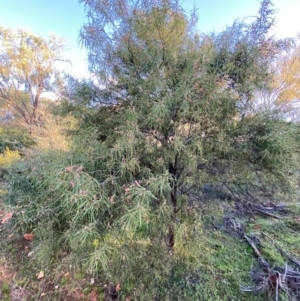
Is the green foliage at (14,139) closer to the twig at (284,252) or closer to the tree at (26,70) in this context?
the tree at (26,70)

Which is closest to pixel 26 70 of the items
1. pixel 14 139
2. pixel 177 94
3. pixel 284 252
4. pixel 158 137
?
pixel 14 139

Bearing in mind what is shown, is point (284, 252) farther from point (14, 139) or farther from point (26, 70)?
point (26, 70)

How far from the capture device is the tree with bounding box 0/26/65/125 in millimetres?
9320

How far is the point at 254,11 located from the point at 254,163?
1.72 metres

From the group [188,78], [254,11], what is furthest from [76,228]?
[254,11]

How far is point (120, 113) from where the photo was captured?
1.96m

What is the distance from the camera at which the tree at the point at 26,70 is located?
30.6 ft

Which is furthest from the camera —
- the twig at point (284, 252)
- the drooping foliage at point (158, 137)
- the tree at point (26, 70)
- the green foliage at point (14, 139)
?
the tree at point (26, 70)

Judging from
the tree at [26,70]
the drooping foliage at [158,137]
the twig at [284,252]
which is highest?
the tree at [26,70]

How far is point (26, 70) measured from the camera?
32.4 ft

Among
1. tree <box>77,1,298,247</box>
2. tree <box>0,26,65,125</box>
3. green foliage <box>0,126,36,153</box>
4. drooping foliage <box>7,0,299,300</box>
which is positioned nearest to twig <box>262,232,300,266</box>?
drooping foliage <box>7,0,299,300</box>

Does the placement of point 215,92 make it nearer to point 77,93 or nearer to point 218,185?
point 218,185

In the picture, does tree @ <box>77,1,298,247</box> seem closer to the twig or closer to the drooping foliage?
the drooping foliage

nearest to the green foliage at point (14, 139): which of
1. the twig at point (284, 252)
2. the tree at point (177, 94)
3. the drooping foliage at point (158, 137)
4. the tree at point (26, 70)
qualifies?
the tree at point (26, 70)
